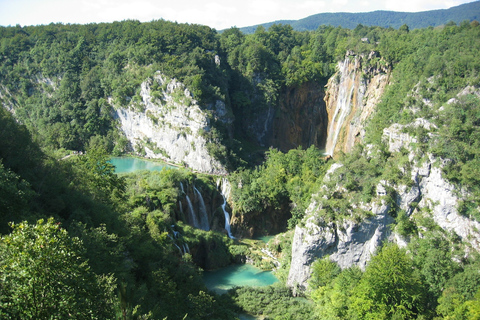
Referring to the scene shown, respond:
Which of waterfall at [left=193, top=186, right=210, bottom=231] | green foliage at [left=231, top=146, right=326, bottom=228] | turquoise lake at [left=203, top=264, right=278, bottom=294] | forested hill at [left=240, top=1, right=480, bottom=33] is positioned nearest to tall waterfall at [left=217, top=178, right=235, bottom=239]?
green foliage at [left=231, top=146, right=326, bottom=228]

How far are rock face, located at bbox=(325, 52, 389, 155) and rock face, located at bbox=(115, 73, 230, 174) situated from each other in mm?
18594

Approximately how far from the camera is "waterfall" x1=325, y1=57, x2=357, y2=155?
61.3 meters

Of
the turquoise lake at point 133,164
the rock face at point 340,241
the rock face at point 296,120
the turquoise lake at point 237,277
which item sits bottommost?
the turquoise lake at point 237,277

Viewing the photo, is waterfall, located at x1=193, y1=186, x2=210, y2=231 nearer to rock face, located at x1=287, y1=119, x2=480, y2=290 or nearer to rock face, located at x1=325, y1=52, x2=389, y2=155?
rock face, located at x1=287, y1=119, x2=480, y2=290

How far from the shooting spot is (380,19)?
165m

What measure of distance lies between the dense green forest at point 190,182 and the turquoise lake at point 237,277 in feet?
4.25

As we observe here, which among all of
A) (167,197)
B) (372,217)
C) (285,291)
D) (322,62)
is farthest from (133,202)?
(322,62)

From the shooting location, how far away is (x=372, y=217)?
30125mm

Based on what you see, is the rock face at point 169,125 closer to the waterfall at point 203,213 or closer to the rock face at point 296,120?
the waterfall at point 203,213

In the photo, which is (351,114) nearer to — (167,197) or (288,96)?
(288,96)

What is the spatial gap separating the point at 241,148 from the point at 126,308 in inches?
1643

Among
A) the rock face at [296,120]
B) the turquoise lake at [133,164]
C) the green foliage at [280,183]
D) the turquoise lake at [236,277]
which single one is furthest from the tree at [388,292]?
the rock face at [296,120]

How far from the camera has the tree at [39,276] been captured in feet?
31.3

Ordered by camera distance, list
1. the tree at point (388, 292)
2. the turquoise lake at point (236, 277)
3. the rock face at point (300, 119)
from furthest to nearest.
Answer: the rock face at point (300, 119) < the turquoise lake at point (236, 277) < the tree at point (388, 292)
